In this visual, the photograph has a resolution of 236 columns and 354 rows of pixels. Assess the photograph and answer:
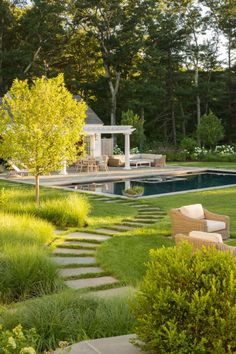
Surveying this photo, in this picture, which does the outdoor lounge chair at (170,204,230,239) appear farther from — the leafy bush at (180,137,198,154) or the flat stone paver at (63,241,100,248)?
the leafy bush at (180,137,198,154)

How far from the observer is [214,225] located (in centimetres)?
979

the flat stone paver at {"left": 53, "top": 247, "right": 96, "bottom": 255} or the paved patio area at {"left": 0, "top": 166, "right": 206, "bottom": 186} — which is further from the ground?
the paved patio area at {"left": 0, "top": 166, "right": 206, "bottom": 186}

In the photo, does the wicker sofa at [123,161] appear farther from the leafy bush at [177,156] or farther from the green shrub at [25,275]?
the green shrub at [25,275]

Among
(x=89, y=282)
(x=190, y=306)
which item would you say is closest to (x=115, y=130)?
(x=89, y=282)

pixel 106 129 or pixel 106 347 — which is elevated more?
pixel 106 129

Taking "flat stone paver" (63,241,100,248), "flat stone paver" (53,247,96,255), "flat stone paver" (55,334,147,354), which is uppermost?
"flat stone paver" (55,334,147,354)

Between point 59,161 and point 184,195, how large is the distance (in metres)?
5.93

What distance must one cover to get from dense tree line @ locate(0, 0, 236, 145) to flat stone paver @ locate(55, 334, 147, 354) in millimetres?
33727

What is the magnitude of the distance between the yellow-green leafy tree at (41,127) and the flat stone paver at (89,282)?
16.9ft

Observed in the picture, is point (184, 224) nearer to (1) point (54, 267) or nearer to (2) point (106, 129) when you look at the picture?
(1) point (54, 267)

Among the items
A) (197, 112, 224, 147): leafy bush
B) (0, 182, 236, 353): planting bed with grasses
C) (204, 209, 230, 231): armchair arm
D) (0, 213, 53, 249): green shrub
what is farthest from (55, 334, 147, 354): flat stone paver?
(197, 112, 224, 147): leafy bush

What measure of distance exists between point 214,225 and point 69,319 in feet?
18.6

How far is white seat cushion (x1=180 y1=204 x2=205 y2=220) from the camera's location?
1013 centimetres

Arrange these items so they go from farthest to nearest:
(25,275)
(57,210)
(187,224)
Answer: (57,210) < (187,224) < (25,275)
